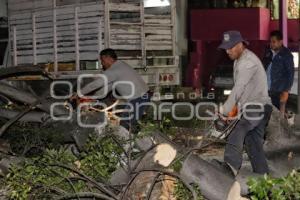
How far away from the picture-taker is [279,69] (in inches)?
409

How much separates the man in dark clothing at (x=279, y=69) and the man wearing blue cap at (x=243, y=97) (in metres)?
3.04

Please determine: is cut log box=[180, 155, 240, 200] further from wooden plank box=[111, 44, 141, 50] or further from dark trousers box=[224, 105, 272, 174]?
wooden plank box=[111, 44, 141, 50]

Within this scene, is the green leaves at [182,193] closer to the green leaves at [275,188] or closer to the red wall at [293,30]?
the green leaves at [275,188]

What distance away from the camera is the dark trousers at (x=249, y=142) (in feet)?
23.8

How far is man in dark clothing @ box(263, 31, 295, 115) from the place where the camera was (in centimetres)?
1028

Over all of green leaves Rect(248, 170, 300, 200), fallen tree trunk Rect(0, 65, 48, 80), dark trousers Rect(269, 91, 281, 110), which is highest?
fallen tree trunk Rect(0, 65, 48, 80)

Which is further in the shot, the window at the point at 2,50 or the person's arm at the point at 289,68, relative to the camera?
the window at the point at 2,50

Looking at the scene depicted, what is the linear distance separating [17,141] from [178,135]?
242 cm

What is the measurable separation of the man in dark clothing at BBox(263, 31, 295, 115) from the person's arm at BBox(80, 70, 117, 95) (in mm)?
3250

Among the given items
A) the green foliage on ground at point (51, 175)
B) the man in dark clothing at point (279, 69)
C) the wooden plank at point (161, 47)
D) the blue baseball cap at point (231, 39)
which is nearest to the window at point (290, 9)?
the wooden plank at point (161, 47)

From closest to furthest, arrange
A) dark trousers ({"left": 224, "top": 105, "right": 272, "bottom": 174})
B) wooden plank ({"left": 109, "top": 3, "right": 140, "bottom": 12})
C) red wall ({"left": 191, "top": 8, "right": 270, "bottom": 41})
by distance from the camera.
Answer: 1. dark trousers ({"left": 224, "top": 105, "right": 272, "bottom": 174})
2. wooden plank ({"left": 109, "top": 3, "right": 140, "bottom": 12})
3. red wall ({"left": 191, "top": 8, "right": 270, "bottom": 41})

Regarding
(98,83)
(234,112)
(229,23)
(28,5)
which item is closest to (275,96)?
(234,112)

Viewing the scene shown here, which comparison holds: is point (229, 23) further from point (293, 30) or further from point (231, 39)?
point (231, 39)

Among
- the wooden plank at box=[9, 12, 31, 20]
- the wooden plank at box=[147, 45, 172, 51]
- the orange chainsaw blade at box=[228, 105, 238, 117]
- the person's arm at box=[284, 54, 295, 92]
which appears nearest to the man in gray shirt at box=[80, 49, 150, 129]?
the orange chainsaw blade at box=[228, 105, 238, 117]
